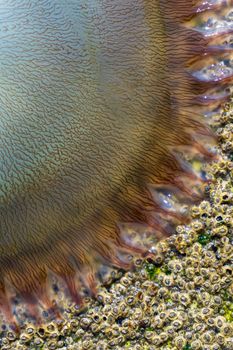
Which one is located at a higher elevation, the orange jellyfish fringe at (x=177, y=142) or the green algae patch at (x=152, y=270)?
the orange jellyfish fringe at (x=177, y=142)

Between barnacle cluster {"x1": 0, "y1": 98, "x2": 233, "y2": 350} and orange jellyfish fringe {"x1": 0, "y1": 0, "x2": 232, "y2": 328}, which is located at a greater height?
orange jellyfish fringe {"x1": 0, "y1": 0, "x2": 232, "y2": 328}

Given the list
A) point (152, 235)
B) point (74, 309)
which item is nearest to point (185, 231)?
point (152, 235)

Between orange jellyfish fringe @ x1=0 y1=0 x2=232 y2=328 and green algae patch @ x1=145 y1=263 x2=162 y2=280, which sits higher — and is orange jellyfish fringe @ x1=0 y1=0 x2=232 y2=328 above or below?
above

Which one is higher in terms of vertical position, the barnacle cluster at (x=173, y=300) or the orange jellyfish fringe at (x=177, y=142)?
the orange jellyfish fringe at (x=177, y=142)

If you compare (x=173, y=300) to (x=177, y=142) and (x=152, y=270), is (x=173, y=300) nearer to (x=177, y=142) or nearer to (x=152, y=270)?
(x=152, y=270)

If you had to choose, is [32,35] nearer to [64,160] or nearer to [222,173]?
[64,160]
